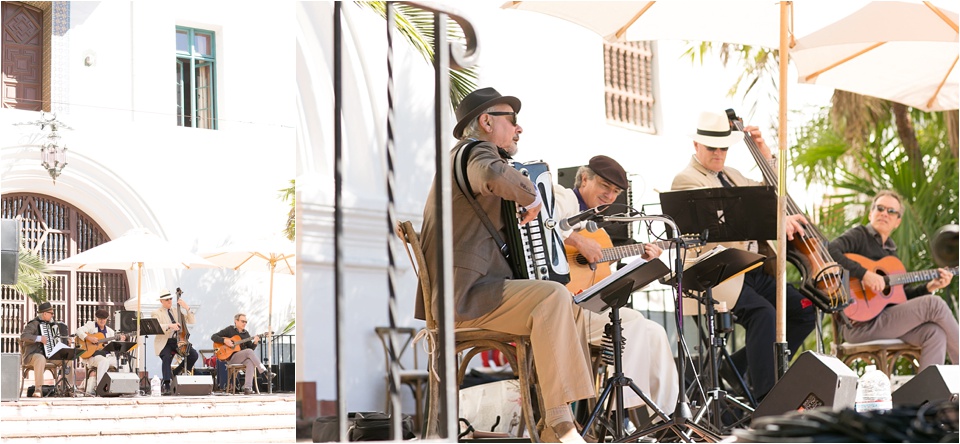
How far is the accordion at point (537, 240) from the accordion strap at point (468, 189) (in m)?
0.05

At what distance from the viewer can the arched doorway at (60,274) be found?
33.8 feet

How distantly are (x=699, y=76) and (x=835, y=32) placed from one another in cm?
898

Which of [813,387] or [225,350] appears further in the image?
[225,350]

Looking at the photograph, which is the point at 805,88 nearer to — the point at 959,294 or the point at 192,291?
the point at 959,294

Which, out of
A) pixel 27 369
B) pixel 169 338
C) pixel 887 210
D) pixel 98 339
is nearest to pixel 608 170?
pixel 887 210

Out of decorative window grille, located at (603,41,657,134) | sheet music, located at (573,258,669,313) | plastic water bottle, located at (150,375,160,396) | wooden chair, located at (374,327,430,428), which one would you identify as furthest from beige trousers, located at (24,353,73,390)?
sheet music, located at (573,258,669,313)

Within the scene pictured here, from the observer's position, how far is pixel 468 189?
4.87 m

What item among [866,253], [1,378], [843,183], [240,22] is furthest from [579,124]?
[1,378]

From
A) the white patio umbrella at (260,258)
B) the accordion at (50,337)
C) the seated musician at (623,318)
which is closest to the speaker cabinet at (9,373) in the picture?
the accordion at (50,337)

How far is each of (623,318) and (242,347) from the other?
19.5 ft

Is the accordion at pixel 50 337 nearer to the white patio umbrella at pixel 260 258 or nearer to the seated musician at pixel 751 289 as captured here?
the white patio umbrella at pixel 260 258

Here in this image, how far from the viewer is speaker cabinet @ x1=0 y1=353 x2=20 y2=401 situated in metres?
10.2

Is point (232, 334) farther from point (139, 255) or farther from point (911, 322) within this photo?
point (911, 322)

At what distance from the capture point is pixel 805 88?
47.2 feet
